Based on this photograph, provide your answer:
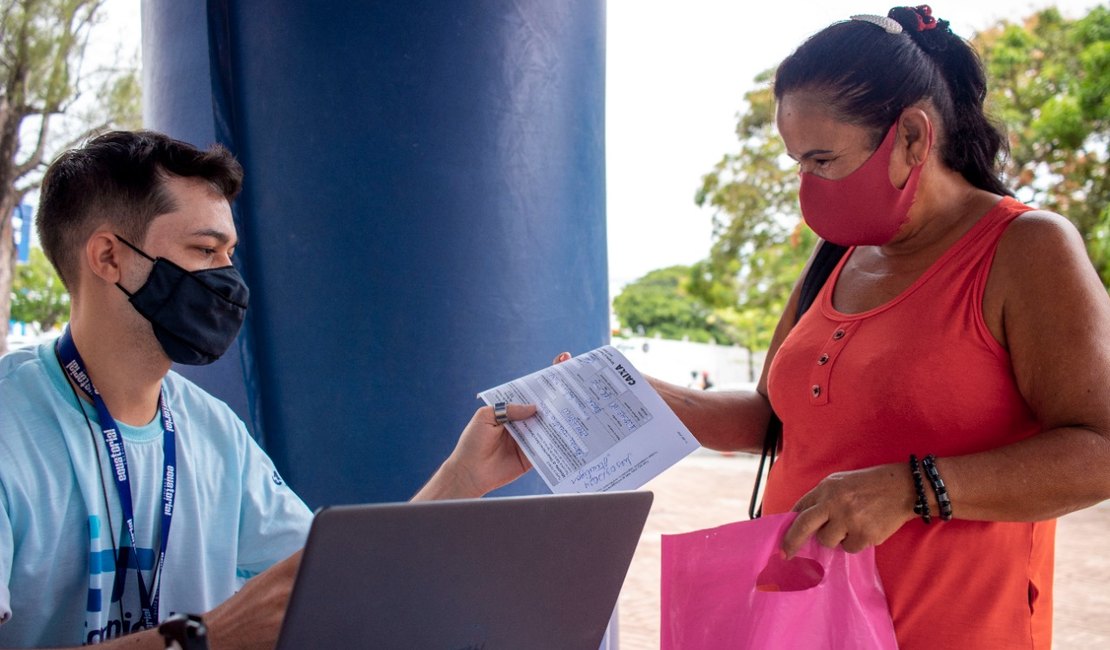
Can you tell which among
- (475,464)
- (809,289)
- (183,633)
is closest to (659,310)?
(809,289)

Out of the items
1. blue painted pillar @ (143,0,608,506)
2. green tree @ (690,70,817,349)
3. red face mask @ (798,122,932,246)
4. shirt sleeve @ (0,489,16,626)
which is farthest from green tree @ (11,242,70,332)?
red face mask @ (798,122,932,246)

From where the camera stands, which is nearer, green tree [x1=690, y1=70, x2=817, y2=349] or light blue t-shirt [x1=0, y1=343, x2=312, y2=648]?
light blue t-shirt [x1=0, y1=343, x2=312, y2=648]

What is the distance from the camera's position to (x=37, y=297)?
2347 cm

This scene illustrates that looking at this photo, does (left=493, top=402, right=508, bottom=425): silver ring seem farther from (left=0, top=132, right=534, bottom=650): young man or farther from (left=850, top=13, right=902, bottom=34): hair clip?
(left=850, top=13, right=902, bottom=34): hair clip

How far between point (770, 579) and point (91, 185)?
1.44m

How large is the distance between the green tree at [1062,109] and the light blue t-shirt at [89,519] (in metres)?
11.1

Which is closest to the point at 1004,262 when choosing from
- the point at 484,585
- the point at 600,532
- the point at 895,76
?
the point at 895,76

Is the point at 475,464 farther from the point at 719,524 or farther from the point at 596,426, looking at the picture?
the point at 719,524

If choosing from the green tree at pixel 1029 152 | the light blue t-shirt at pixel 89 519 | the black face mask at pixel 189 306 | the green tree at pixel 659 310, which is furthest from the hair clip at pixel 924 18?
the green tree at pixel 659 310

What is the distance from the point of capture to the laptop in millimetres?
1072

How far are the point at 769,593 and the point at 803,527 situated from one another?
0.42ft

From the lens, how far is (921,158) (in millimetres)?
1772

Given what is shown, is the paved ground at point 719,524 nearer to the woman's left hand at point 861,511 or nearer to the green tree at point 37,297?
the woman's left hand at point 861,511

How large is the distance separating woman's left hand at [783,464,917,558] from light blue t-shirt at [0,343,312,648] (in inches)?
40.4
